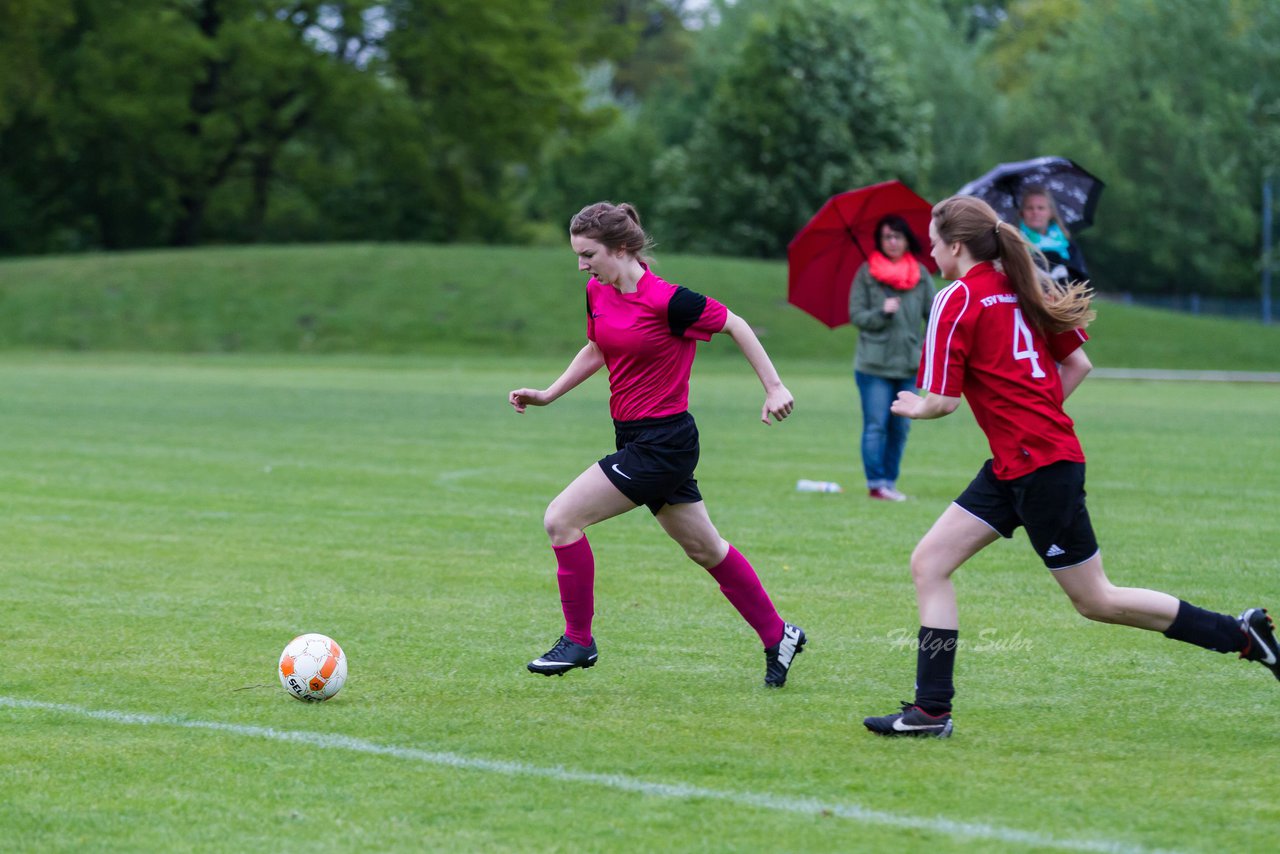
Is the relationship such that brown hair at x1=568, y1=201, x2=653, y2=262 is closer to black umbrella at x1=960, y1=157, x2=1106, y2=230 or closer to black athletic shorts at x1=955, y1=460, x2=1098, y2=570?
black athletic shorts at x1=955, y1=460, x2=1098, y2=570

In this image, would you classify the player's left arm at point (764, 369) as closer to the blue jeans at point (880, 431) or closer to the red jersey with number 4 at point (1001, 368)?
the red jersey with number 4 at point (1001, 368)

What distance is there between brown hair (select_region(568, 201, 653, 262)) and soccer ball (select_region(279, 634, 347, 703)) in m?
1.86

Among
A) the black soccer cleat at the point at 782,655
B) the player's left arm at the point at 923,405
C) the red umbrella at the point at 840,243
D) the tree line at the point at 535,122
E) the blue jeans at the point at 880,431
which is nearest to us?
the player's left arm at the point at 923,405

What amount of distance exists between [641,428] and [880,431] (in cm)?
617

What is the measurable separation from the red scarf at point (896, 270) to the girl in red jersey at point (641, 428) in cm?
590

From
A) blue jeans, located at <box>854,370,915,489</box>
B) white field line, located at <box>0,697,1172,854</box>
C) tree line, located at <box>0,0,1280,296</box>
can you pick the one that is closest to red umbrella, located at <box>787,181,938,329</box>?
blue jeans, located at <box>854,370,915,489</box>

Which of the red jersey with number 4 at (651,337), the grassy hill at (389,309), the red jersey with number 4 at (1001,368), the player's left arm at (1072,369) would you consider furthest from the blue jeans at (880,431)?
the grassy hill at (389,309)

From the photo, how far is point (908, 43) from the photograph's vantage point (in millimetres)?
63781

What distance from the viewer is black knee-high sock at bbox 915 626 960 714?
5375 millimetres

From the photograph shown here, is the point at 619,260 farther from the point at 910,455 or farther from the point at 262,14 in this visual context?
the point at 262,14

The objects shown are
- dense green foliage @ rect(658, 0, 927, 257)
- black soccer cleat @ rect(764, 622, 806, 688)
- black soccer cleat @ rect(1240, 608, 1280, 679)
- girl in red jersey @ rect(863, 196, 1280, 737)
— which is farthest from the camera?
dense green foliage @ rect(658, 0, 927, 257)

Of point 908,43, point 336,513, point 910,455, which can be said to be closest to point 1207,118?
point 908,43

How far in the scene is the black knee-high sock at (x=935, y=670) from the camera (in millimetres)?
5375

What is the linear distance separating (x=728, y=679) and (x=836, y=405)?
17216mm
